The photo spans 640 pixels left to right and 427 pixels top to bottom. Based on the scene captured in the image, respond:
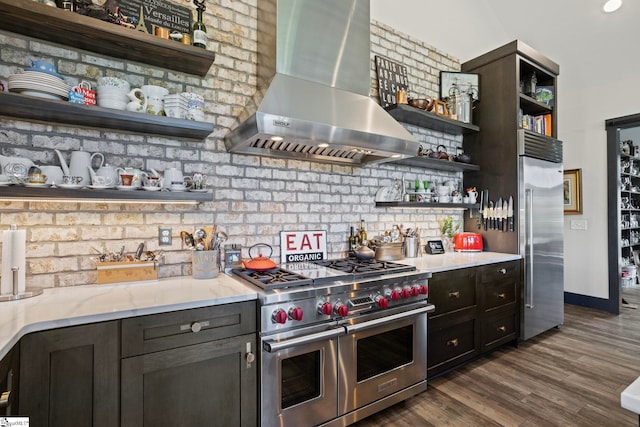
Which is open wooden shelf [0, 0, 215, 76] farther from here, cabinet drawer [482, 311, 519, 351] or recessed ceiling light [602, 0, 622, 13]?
recessed ceiling light [602, 0, 622, 13]

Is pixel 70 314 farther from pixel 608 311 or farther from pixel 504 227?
pixel 608 311

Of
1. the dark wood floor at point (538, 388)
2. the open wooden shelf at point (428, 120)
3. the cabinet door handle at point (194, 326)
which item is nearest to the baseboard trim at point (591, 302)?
the dark wood floor at point (538, 388)

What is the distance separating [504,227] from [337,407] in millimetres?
2486

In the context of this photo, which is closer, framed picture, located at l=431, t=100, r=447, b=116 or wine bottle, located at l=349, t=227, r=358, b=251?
wine bottle, located at l=349, t=227, r=358, b=251

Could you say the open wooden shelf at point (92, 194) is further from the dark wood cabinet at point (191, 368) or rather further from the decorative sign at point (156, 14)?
the decorative sign at point (156, 14)

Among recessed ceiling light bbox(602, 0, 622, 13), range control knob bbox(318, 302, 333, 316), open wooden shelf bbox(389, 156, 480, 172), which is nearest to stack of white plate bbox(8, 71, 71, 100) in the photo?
range control knob bbox(318, 302, 333, 316)

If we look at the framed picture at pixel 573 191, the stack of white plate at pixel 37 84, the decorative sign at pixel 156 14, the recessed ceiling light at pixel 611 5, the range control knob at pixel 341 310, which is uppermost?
the recessed ceiling light at pixel 611 5

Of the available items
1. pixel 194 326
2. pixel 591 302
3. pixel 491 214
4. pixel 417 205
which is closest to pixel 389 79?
pixel 417 205

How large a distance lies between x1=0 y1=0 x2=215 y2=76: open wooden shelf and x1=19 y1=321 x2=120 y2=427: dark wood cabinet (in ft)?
4.62

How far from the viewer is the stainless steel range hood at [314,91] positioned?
6.12 ft

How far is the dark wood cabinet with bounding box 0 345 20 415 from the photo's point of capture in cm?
98

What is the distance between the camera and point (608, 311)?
4145 mm

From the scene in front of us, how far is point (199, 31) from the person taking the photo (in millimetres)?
1921

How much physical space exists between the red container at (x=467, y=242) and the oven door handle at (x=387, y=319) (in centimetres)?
132
